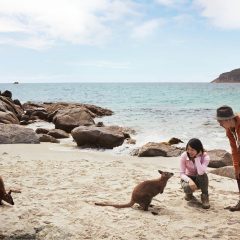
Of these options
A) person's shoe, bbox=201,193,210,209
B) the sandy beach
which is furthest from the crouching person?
the sandy beach

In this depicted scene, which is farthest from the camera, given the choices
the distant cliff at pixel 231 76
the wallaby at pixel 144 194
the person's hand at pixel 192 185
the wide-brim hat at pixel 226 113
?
the distant cliff at pixel 231 76

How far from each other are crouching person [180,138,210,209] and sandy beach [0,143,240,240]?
0.66 ft

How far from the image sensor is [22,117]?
26.1 metres

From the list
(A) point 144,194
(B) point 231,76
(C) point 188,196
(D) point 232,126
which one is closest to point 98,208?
(A) point 144,194

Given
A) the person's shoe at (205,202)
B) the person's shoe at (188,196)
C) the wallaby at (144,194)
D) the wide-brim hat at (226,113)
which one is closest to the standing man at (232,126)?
the wide-brim hat at (226,113)

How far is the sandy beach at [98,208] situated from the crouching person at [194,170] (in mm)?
202

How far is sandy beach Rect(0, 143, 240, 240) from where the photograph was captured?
5332 mm

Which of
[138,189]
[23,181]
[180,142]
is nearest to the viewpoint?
[138,189]

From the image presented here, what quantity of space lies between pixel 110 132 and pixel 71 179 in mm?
6730

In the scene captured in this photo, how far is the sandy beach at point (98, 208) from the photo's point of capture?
5332mm

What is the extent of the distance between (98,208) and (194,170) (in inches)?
68.1

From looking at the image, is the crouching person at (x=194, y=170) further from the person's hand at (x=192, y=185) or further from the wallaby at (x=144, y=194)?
the wallaby at (x=144, y=194)

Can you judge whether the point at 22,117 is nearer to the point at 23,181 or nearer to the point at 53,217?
the point at 23,181

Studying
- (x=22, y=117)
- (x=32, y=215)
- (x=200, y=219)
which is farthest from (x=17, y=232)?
(x=22, y=117)
